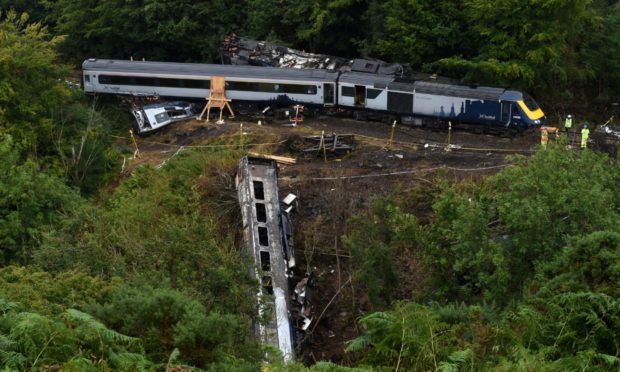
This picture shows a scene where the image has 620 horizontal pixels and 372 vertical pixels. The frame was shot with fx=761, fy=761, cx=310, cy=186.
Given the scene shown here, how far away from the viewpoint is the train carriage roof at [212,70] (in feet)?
109

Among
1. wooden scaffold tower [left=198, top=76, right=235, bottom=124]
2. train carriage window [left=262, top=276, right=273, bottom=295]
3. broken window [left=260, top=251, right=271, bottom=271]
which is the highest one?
wooden scaffold tower [left=198, top=76, right=235, bottom=124]

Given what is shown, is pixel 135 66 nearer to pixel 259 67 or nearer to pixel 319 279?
pixel 259 67

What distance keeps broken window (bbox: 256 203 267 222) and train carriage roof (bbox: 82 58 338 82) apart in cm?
1113

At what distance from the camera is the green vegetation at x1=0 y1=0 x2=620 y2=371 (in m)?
12.2

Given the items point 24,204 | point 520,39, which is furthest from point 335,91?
point 24,204

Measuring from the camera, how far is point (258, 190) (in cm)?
2362

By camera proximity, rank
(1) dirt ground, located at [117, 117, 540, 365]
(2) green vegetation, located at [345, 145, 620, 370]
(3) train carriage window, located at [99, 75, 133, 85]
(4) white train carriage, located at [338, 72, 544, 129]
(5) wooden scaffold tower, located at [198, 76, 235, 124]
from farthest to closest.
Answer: (3) train carriage window, located at [99, 75, 133, 85]
(5) wooden scaffold tower, located at [198, 76, 235, 124]
(4) white train carriage, located at [338, 72, 544, 129]
(1) dirt ground, located at [117, 117, 540, 365]
(2) green vegetation, located at [345, 145, 620, 370]

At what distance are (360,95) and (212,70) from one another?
23.1 feet

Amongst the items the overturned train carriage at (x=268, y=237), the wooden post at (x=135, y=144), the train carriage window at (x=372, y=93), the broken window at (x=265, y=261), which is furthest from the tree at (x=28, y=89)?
the train carriage window at (x=372, y=93)

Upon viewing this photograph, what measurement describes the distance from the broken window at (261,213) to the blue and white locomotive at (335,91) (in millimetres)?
10501

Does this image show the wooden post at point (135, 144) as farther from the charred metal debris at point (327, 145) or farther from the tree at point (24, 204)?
the tree at point (24, 204)

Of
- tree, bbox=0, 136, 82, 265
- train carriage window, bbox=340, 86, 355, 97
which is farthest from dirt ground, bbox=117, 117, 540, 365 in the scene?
tree, bbox=0, 136, 82, 265

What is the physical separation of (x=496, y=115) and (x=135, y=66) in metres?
16.8

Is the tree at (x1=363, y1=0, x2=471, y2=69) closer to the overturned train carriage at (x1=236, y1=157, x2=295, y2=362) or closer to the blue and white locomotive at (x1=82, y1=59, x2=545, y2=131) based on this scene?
the blue and white locomotive at (x1=82, y1=59, x2=545, y2=131)
